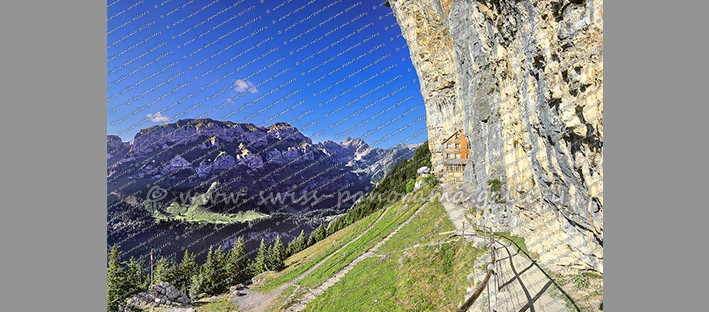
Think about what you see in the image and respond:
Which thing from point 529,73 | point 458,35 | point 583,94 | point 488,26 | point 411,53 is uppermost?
point 411,53

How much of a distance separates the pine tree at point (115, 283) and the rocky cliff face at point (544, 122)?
34.0 meters

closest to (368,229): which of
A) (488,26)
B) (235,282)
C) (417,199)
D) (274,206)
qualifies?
(417,199)

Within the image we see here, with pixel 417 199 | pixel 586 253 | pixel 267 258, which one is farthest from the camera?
pixel 267 258

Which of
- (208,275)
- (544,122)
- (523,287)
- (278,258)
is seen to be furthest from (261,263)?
(544,122)

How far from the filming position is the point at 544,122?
29.1ft

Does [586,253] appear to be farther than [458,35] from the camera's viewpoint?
No

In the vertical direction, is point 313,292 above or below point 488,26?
below

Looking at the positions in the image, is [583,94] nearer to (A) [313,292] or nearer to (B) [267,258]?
(A) [313,292]

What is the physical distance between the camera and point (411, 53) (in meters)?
33.7

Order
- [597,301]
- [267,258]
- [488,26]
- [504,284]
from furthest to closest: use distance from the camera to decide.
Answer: [267,258] → [488,26] → [504,284] → [597,301]

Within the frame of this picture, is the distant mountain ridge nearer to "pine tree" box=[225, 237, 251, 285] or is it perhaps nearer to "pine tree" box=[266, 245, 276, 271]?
"pine tree" box=[266, 245, 276, 271]

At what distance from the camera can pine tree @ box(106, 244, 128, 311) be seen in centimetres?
2538

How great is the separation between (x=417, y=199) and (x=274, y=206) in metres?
147

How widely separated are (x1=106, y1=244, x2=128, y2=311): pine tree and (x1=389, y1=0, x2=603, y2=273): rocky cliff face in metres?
34.0
